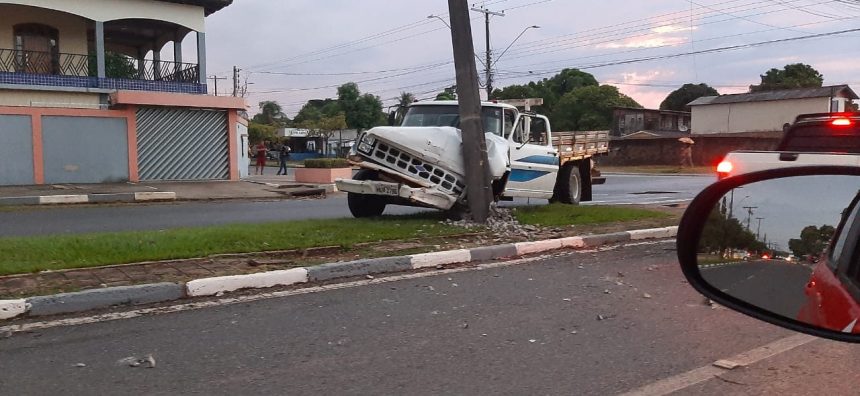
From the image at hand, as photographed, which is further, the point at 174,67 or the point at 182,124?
the point at 174,67

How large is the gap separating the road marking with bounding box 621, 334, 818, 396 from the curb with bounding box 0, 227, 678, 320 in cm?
395

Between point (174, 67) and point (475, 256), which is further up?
point (174, 67)

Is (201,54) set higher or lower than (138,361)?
higher

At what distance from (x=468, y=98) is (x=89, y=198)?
10797mm

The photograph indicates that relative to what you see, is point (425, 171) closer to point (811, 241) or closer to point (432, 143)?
point (432, 143)

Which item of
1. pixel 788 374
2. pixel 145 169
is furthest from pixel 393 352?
pixel 145 169

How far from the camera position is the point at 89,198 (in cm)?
1648

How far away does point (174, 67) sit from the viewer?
24141mm

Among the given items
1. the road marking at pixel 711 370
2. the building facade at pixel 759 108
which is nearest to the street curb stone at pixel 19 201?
the road marking at pixel 711 370

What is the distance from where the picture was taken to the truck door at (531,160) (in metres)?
12.3

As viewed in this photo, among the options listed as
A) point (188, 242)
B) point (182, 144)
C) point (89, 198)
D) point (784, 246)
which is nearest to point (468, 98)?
point (188, 242)

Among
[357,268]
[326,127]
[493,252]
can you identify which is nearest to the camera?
[357,268]

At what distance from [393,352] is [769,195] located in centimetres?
302

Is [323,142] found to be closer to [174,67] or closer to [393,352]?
[174,67]
